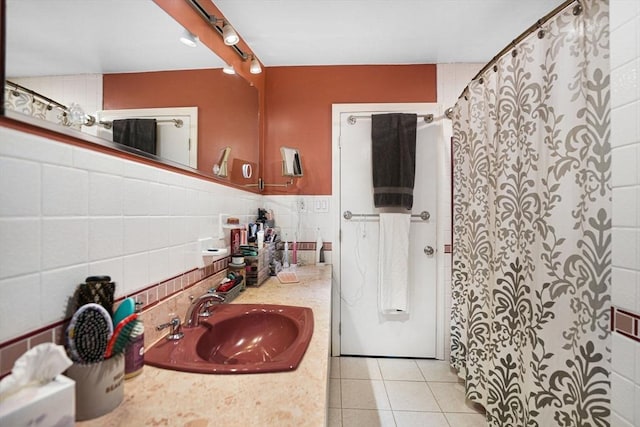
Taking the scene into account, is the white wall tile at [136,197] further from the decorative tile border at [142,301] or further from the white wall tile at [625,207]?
the white wall tile at [625,207]

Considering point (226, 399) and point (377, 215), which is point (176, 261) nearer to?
point (226, 399)

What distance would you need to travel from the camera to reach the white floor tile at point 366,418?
155 centimetres

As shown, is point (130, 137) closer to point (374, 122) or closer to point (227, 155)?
point (227, 155)

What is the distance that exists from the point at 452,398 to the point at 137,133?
7.50 ft

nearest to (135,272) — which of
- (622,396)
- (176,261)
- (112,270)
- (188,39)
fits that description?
(112,270)

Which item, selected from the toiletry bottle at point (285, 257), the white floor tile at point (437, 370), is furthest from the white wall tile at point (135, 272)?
the white floor tile at point (437, 370)

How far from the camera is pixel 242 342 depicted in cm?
110

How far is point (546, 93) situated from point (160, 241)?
5.26ft

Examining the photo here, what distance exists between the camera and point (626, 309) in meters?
0.87

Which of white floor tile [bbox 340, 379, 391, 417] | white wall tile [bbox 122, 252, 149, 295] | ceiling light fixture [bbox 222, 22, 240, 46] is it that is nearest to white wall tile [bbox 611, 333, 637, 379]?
white floor tile [bbox 340, 379, 391, 417]

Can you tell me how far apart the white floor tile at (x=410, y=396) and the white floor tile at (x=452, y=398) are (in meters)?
0.04

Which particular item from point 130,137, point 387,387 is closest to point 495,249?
point 387,387

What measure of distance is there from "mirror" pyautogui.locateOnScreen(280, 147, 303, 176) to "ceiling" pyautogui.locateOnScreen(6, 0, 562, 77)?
0.78m

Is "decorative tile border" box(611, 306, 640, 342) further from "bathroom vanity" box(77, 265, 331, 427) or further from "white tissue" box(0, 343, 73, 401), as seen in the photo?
"white tissue" box(0, 343, 73, 401)
